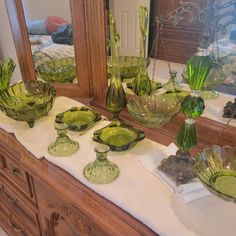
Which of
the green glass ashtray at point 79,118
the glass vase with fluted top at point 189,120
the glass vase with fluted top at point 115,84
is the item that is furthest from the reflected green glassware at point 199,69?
the green glass ashtray at point 79,118

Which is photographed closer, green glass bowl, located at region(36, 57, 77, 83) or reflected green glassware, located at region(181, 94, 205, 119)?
reflected green glassware, located at region(181, 94, 205, 119)

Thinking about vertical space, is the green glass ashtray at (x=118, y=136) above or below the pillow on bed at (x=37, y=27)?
below

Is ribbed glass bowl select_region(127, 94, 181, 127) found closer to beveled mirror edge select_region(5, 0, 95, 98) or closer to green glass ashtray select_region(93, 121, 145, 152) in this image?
→ green glass ashtray select_region(93, 121, 145, 152)

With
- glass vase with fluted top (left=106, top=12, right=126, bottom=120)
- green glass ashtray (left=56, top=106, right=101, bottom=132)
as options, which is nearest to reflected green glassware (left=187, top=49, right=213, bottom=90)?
glass vase with fluted top (left=106, top=12, right=126, bottom=120)

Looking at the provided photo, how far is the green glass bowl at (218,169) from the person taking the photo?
1.95ft

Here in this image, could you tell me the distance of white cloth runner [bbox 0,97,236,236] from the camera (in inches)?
22.6

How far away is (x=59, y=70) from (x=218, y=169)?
0.83 metres

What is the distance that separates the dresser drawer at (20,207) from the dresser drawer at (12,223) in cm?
3

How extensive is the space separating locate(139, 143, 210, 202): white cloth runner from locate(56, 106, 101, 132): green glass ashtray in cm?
25

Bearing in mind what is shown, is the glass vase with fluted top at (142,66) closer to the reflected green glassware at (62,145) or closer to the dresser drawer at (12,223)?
the reflected green glassware at (62,145)

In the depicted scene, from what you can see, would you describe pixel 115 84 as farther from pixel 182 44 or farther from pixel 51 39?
pixel 51 39

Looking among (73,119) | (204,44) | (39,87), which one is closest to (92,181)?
(73,119)

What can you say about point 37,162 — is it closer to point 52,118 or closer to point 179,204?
point 52,118

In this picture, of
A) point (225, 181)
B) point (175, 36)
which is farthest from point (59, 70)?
point (225, 181)
